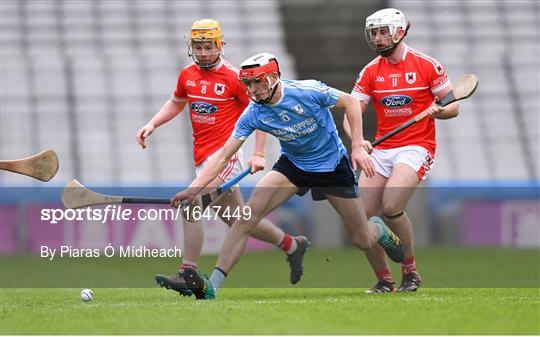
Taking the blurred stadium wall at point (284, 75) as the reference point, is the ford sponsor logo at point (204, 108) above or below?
above

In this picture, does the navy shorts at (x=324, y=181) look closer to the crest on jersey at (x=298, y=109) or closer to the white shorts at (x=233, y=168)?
the crest on jersey at (x=298, y=109)

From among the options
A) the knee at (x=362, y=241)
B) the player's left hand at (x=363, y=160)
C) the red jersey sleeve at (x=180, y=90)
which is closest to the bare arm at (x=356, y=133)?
the player's left hand at (x=363, y=160)

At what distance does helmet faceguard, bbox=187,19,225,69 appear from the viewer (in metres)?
8.52

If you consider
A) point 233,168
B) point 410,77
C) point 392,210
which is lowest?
point 392,210

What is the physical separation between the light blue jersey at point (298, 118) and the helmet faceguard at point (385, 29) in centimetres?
87

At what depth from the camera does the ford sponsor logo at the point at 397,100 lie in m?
8.55

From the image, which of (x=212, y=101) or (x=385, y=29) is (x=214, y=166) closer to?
(x=212, y=101)

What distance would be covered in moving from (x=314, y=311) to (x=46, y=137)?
12.1m

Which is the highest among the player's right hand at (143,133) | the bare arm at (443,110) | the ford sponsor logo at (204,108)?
the ford sponsor logo at (204,108)

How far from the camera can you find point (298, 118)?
7.69 m

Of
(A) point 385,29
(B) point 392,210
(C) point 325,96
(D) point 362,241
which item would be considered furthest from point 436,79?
(D) point 362,241

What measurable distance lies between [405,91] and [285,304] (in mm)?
1978

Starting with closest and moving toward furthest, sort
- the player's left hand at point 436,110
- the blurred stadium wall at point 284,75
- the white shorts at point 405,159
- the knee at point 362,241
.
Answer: the knee at point 362,241
the player's left hand at point 436,110
the white shorts at point 405,159
the blurred stadium wall at point 284,75

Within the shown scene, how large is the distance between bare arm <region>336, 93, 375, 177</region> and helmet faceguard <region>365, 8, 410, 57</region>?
2.74 ft
